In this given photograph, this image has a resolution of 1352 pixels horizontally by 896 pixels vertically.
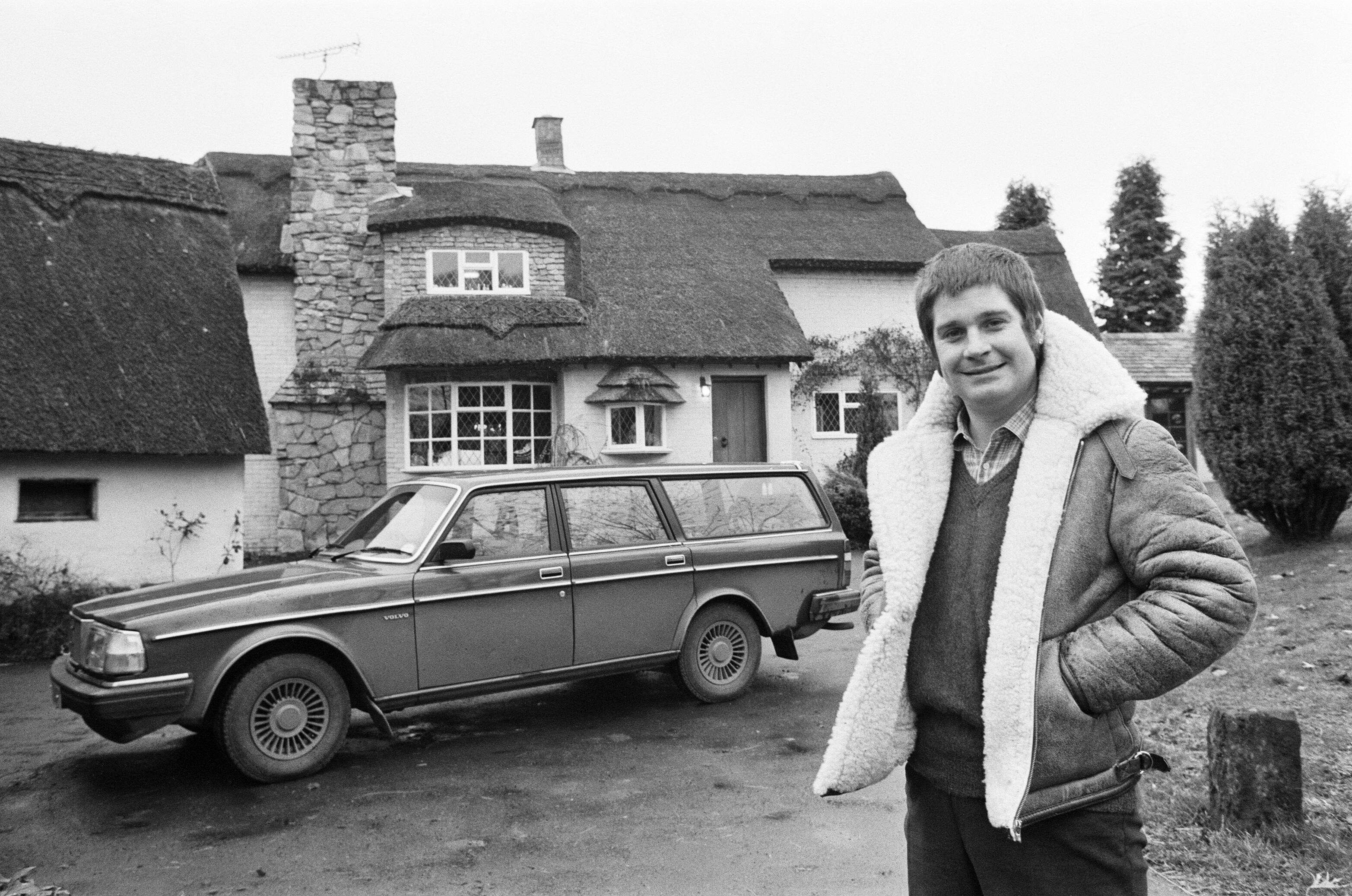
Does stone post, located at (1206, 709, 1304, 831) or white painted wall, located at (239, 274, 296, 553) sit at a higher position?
white painted wall, located at (239, 274, 296, 553)

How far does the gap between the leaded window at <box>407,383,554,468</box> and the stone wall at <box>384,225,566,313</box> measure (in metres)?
1.74

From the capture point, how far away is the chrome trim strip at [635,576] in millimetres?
6871

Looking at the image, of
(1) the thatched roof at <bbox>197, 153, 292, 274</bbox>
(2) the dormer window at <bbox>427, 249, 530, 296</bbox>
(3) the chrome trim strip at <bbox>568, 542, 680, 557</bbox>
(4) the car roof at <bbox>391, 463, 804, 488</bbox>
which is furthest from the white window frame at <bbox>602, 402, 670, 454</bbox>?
(3) the chrome trim strip at <bbox>568, 542, 680, 557</bbox>

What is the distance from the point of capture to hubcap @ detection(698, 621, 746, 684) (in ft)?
24.7

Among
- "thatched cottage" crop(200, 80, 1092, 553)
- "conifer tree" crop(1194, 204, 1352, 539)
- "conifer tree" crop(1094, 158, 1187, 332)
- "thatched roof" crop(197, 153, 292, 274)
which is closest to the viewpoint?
"conifer tree" crop(1194, 204, 1352, 539)

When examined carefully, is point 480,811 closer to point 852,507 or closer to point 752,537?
point 752,537

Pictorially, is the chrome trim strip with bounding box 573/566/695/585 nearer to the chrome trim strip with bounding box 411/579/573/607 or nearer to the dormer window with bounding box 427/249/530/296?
the chrome trim strip with bounding box 411/579/573/607

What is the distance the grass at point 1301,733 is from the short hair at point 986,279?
244 centimetres

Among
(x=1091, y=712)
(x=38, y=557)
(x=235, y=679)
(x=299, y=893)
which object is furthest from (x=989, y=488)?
(x=38, y=557)

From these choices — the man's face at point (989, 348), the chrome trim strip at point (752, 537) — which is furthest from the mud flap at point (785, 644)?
the man's face at point (989, 348)

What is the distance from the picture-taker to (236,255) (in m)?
19.3

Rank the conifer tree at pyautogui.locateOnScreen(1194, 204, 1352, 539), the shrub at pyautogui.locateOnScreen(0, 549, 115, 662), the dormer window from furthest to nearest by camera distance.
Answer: the dormer window, the shrub at pyautogui.locateOnScreen(0, 549, 115, 662), the conifer tree at pyautogui.locateOnScreen(1194, 204, 1352, 539)

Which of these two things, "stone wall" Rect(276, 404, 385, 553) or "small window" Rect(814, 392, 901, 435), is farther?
"small window" Rect(814, 392, 901, 435)

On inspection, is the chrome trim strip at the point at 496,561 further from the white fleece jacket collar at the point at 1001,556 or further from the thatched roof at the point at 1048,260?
the thatched roof at the point at 1048,260
